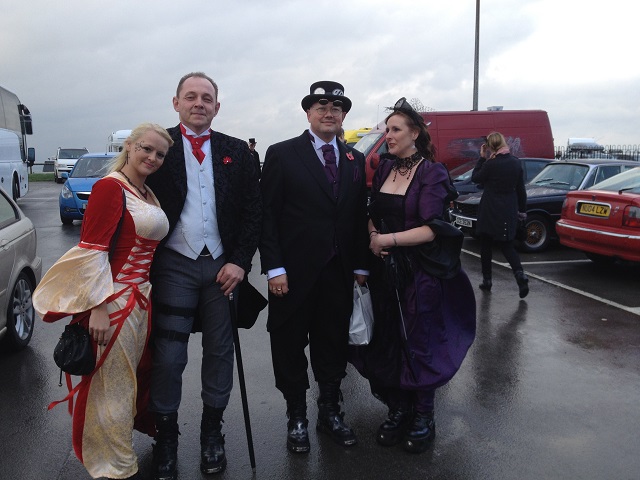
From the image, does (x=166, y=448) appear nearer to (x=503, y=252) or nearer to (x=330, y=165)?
(x=330, y=165)

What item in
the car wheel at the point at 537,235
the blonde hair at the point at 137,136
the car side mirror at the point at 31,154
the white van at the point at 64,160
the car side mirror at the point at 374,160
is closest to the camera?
the blonde hair at the point at 137,136

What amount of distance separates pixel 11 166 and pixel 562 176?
14.4 m

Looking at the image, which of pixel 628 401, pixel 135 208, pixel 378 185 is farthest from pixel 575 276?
pixel 135 208

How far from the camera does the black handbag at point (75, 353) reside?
2.67m

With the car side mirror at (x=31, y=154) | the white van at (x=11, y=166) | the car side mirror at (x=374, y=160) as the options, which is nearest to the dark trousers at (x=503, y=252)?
the car side mirror at (x=374, y=160)

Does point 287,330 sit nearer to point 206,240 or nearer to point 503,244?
point 206,240

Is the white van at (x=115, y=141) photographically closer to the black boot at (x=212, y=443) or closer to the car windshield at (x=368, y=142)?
the car windshield at (x=368, y=142)

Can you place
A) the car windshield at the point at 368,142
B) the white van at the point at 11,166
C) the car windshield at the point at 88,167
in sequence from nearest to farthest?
1. the car windshield at the point at 368,142
2. the car windshield at the point at 88,167
3. the white van at the point at 11,166

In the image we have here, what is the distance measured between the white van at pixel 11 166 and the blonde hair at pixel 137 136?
14043 millimetres

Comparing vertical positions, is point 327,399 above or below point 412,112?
below

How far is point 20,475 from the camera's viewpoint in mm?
3109

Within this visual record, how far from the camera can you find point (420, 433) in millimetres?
3395

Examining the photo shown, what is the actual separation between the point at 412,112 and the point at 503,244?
395cm

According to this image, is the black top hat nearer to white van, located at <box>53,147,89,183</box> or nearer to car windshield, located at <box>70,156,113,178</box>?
car windshield, located at <box>70,156,113,178</box>
